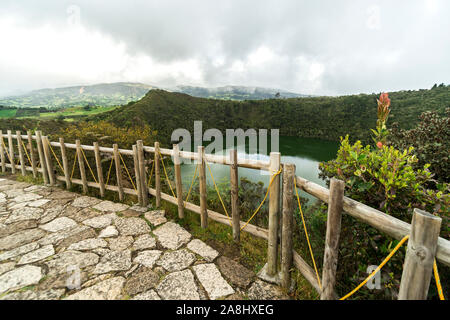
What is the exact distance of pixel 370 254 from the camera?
2031 millimetres

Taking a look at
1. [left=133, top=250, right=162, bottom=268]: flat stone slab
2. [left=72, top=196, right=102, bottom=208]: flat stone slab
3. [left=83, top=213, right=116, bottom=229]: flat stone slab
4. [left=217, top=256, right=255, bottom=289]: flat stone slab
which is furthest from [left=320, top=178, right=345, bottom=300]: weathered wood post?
[left=72, top=196, right=102, bottom=208]: flat stone slab

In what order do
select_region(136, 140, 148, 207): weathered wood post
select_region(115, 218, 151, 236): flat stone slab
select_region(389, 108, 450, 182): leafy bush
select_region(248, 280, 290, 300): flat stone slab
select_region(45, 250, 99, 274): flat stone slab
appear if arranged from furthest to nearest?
1. select_region(136, 140, 148, 207): weathered wood post
2. select_region(115, 218, 151, 236): flat stone slab
3. select_region(389, 108, 450, 182): leafy bush
4. select_region(45, 250, 99, 274): flat stone slab
5. select_region(248, 280, 290, 300): flat stone slab

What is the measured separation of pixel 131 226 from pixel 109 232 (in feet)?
1.17

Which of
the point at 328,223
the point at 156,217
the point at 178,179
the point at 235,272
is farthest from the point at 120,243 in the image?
the point at 328,223

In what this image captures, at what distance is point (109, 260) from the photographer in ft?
9.23

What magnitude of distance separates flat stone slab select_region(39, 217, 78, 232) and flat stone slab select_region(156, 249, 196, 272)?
6.84 ft

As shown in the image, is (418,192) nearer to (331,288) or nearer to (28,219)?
(331,288)

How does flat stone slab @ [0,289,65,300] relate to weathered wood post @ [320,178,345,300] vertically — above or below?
below

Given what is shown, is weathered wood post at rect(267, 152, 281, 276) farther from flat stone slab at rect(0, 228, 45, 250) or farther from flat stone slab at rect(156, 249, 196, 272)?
flat stone slab at rect(0, 228, 45, 250)

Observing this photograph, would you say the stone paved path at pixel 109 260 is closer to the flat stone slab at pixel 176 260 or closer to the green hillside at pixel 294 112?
the flat stone slab at pixel 176 260

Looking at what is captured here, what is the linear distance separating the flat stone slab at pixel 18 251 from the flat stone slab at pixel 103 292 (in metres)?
1.48

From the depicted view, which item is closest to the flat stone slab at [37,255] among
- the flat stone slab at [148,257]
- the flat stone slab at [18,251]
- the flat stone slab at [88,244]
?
the flat stone slab at [18,251]

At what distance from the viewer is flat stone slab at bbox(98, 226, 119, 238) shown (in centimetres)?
340
